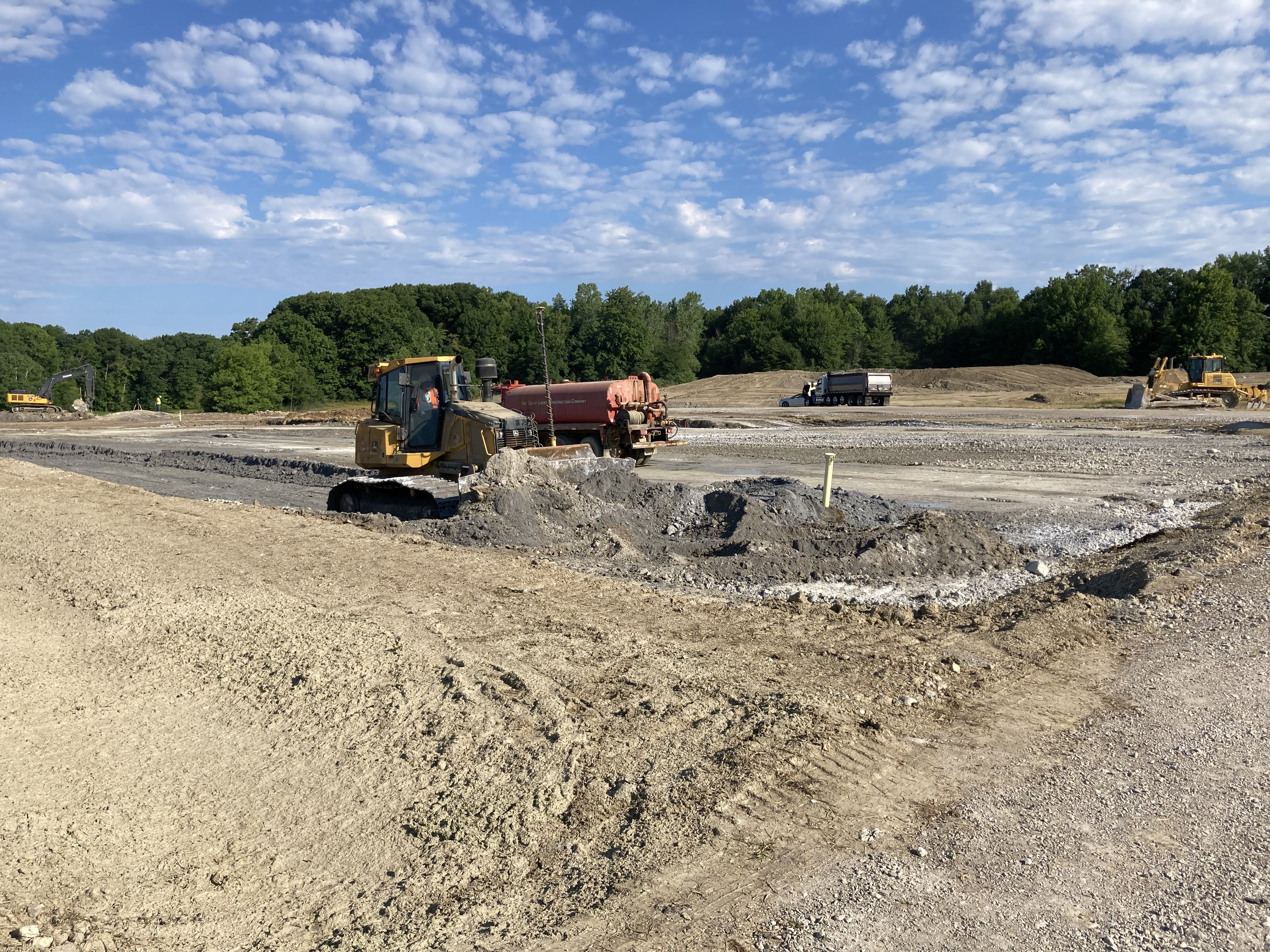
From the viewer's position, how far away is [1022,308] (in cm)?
8494

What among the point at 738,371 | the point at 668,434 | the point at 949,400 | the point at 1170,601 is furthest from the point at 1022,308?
the point at 1170,601

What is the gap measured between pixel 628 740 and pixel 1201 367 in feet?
162

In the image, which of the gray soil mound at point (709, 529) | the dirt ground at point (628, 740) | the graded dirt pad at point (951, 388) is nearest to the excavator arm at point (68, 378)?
the graded dirt pad at point (951, 388)

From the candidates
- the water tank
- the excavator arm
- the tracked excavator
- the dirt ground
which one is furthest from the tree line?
the dirt ground

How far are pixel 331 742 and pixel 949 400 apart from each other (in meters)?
53.7

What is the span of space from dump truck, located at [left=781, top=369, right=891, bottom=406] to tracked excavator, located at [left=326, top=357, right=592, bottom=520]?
3995 centimetres

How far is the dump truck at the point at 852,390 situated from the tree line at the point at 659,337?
30.4m

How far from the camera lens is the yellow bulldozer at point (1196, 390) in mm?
42625

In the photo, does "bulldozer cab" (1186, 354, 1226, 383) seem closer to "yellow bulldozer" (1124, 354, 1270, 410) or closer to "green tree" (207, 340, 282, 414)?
"yellow bulldozer" (1124, 354, 1270, 410)

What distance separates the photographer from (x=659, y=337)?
96250mm

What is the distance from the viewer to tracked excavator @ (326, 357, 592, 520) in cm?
1258

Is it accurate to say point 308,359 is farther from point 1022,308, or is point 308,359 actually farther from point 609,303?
point 1022,308

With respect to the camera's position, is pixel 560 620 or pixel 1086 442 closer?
pixel 560 620

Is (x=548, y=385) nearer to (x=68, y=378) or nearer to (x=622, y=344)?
(x=68, y=378)
